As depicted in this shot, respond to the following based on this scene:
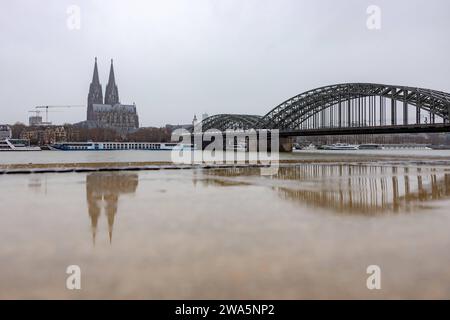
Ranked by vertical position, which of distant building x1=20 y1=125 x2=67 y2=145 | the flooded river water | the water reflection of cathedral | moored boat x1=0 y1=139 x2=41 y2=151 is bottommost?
the flooded river water

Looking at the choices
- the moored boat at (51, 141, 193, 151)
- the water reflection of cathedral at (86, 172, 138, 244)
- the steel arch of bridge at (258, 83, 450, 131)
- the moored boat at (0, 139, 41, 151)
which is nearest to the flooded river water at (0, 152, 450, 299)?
the water reflection of cathedral at (86, 172, 138, 244)

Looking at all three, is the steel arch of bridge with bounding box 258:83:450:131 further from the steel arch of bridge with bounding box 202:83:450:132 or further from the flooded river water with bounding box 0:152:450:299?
the flooded river water with bounding box 0:152:450:299

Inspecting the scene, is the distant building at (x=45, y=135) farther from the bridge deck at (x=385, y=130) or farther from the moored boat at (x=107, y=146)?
the bridge deck at (x=385, y=130)

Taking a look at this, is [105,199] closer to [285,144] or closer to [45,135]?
[285,144]

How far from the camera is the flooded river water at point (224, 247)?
6363 millimetres

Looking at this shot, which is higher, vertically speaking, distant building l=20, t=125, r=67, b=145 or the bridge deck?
distant building l=20, t=125, r=67, b=145

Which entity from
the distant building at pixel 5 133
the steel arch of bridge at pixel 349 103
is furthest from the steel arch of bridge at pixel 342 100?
the distant building at pixel 5 133

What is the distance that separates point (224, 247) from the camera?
8.55 m

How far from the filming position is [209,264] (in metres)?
7.44

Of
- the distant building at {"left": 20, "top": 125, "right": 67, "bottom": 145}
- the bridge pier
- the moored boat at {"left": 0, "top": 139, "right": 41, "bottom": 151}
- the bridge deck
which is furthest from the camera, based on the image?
the distant building at {"left": 20, "top": 125, "right": 67, "bottom": 145}

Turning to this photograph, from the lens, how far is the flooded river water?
251 inches
